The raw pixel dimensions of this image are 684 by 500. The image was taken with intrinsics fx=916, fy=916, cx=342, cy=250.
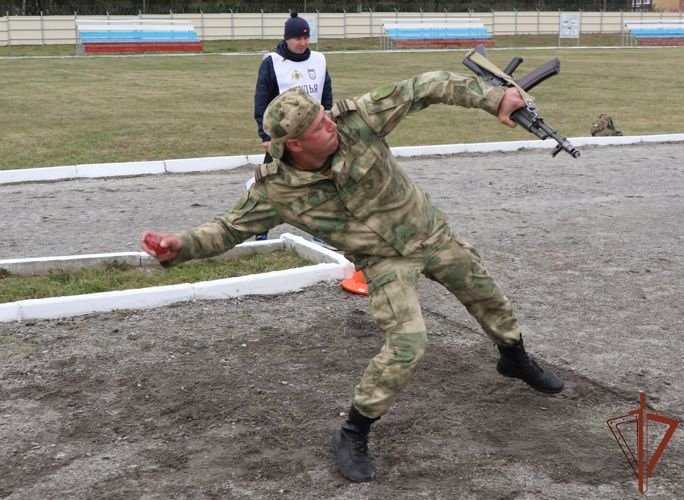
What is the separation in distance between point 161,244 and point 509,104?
1.67 meters

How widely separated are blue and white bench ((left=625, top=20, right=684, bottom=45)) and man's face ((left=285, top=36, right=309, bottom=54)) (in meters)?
43.5

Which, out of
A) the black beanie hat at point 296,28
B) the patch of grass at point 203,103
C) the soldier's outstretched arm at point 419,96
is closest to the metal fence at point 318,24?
the patch of grass at point 203,103

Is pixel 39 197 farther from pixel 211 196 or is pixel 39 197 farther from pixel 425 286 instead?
pixel 425 286

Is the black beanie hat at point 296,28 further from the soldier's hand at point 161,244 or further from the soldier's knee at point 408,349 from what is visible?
the soldier's knee at point 408,349

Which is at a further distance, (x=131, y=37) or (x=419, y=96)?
(x=131, y=37)

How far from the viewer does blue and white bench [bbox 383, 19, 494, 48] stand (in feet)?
145

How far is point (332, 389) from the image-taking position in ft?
16.9

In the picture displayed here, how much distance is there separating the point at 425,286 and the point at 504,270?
0.80 m

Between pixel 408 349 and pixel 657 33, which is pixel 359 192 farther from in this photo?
pixel 657 33

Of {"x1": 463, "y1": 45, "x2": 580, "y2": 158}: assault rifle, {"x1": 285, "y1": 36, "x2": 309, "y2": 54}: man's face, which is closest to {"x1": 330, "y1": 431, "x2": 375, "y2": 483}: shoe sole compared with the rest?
{"x1": 463, "y1": 45, "x2": 580, "y2": 158}: assault rifle

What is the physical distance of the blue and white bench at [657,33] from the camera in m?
47.4

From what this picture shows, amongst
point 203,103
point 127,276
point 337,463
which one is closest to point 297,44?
point 127,276

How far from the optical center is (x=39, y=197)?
416 inches

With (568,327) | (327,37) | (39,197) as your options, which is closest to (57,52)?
(327,37)
